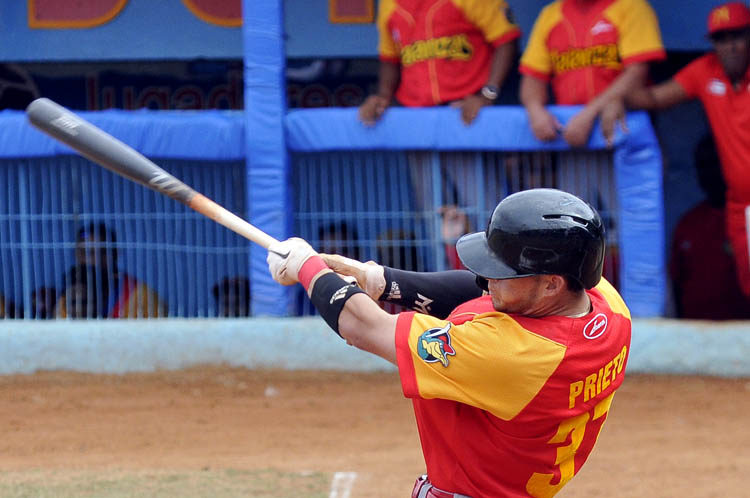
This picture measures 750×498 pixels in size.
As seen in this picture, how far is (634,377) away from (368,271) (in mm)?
4117

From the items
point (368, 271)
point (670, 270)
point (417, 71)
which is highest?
point (417, 71)

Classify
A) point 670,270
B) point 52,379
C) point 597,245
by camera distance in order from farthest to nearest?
point 670,270 → point 52,379 → point 597,245

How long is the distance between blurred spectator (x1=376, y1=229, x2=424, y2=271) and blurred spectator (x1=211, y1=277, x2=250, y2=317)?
1077 mm

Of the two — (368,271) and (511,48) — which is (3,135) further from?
(368,271)

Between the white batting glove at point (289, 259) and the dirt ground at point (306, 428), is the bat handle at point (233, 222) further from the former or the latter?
the dirt ground at point (306, 428)

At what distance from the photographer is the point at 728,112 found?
23.0 ft

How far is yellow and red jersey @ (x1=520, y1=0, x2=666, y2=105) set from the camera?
6.82 meters

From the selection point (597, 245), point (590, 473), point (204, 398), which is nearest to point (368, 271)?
point (597, 245)

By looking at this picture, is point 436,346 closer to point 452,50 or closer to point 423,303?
point 423,303

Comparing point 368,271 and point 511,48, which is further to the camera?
point 511,48

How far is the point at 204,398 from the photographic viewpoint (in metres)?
6.56

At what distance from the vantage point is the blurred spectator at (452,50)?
7.13m

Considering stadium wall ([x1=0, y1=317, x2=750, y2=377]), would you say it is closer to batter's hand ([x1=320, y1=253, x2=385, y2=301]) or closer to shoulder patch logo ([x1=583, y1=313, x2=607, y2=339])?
batter's hand ([x1=320, y1=253, x2=385, y2=301])

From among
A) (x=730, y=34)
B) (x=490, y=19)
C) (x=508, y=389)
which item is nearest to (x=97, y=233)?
(x=490, y=19)
